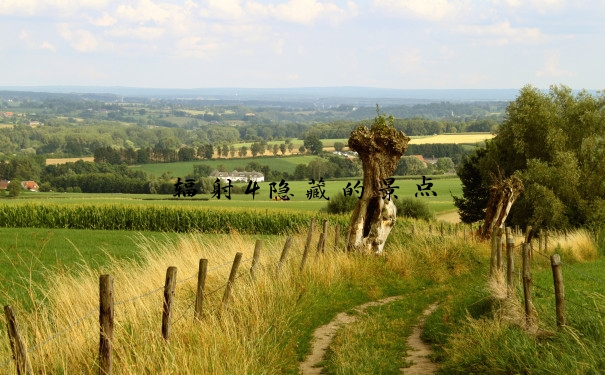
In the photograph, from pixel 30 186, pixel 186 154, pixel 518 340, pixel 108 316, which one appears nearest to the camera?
pixel 108 316

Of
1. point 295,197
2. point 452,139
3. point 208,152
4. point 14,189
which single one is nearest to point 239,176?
point 295,197

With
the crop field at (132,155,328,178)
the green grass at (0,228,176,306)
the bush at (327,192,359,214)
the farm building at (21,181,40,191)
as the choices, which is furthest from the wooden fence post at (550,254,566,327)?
the crop field at (132,155,328,178)

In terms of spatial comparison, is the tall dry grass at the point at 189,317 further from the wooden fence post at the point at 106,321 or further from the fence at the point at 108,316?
the wooden fence post at the point at 106,321

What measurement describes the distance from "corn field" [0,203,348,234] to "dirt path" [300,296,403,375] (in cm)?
2475

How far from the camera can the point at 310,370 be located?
9.56m

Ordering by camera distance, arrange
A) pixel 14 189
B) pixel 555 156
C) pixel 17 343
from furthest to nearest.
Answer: pixel 14 189 < pixel 555 156 < pixel 17 343

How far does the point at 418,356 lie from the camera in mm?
10430

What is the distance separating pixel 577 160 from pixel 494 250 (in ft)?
88.8

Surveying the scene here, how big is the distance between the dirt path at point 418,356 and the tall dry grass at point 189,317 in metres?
1.71

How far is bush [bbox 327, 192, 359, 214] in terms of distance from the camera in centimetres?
4538

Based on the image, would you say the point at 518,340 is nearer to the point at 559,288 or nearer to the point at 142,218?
the point at 559,288

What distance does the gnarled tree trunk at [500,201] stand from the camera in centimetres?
2623

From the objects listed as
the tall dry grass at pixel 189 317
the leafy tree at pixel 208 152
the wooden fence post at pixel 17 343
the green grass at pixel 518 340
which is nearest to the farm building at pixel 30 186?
the leafy tree at pixel 208 152

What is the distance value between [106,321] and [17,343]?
931 mm
